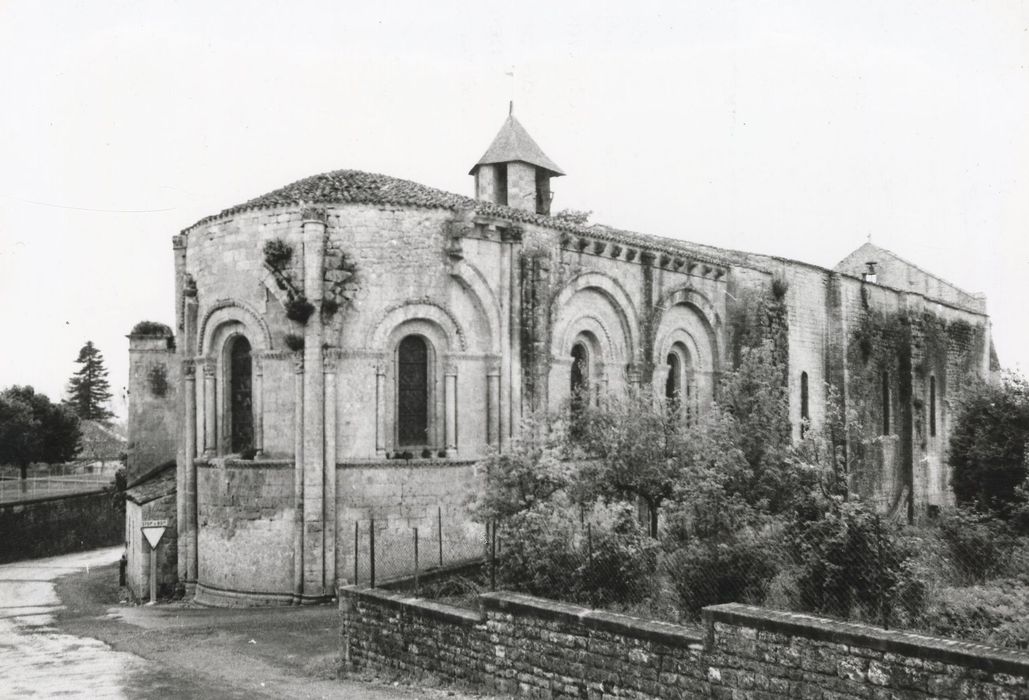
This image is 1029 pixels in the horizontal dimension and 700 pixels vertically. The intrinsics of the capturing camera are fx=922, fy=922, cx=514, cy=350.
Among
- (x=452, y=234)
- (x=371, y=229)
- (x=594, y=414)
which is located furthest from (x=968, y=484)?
(x=371, y=229)

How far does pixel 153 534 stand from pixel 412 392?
602cm

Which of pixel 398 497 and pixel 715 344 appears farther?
pixel 715 344

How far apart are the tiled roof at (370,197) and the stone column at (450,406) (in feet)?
10.6

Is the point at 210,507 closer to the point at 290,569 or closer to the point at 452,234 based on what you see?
the point at 290,569

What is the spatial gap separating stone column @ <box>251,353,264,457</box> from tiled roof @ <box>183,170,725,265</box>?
9.70 ft

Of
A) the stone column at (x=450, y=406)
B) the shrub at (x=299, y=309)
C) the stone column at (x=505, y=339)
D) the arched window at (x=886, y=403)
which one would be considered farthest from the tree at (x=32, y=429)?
the arched window at (x=886, y=403)

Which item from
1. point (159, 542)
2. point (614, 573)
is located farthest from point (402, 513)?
point (614, 573)

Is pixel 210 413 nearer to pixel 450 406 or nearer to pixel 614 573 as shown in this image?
pixel 450 406

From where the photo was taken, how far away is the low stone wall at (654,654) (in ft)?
23.2

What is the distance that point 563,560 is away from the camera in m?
10.9

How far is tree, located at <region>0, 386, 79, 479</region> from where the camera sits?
3894 centimetres

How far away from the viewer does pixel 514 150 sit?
28.0 m

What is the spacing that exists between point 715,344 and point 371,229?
10686 millimetres

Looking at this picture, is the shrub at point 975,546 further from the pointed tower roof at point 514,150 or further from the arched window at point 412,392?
the pointed tower roof at point 514,150
